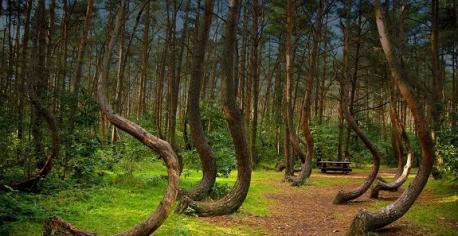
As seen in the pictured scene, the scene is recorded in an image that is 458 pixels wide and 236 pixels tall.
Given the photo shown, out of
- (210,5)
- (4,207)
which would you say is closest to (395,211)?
(210,5)

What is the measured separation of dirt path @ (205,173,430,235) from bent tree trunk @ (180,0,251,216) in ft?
0.99

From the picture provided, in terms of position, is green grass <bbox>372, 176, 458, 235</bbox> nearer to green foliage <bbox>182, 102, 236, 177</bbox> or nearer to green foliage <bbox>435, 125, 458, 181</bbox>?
green foliage <bbox>435, 125, 458, 181</bbox>

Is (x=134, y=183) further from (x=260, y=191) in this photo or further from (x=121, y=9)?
(x=121, y=9)

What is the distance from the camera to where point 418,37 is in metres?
27.0

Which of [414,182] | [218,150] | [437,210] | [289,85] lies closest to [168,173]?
[414,182]

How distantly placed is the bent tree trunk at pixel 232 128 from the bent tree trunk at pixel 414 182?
113 inches

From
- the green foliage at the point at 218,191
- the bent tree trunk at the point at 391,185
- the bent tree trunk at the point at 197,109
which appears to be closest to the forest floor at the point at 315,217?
the bent tree trunk at the point at 391,185

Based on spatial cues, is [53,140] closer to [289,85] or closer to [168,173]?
[168,173]

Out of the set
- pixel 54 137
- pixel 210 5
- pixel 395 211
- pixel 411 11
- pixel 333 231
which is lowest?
pixel 333 231

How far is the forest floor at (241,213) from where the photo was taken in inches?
313

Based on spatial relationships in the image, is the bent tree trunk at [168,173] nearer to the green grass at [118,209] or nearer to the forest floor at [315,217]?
the green grass at [118,209]

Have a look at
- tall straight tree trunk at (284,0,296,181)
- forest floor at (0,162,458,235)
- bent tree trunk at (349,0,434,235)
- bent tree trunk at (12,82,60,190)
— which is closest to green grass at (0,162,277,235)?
forest floor at (0,162,458,235)

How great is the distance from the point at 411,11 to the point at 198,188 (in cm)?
1447

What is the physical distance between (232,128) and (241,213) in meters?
2.07
